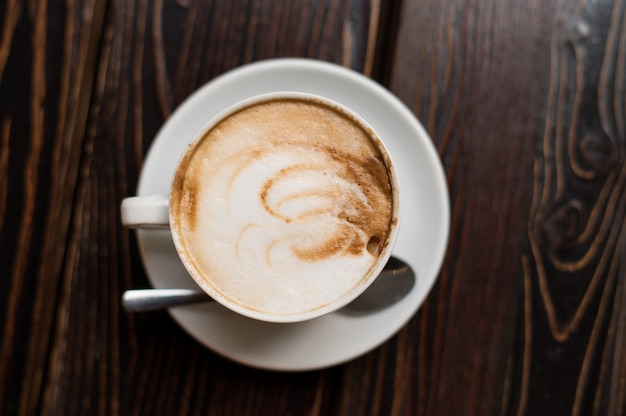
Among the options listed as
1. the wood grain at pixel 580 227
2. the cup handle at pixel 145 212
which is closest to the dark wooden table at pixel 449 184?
the wood grain at pixel 580 227

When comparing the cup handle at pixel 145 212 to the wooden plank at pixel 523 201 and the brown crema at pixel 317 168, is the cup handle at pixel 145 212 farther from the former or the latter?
the wooden plank at pixel 523 201

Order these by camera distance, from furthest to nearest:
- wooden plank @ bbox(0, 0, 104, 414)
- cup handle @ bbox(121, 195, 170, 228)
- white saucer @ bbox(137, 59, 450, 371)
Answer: wooden plank @ bbox(0, 0, 104, 414)
white saucer @ bbox(137, 59, 450, 371)
cup handle @ bbox(121, 195, 170, 228)

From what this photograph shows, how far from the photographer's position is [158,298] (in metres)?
0.86

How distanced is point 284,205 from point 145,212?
17 cm

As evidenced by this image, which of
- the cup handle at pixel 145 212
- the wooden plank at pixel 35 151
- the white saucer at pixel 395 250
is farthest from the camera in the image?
the wooden plank at pixel 35 151

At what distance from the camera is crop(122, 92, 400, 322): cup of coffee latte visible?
0.79 meters

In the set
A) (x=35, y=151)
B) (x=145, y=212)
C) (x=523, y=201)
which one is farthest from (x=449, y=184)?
(x=35, y=151)

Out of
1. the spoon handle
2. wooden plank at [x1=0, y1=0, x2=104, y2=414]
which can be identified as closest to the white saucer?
the spoon handle

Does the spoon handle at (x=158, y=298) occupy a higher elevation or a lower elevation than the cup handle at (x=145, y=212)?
lower

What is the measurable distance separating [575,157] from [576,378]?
0.34m

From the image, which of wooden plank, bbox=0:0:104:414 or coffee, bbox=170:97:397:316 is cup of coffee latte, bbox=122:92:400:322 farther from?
wooden plank, bbox=0:0:104:414

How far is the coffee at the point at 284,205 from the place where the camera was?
786mm

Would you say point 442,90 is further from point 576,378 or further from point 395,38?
point 576,378

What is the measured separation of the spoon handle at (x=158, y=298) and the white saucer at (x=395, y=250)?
0.03 metres
